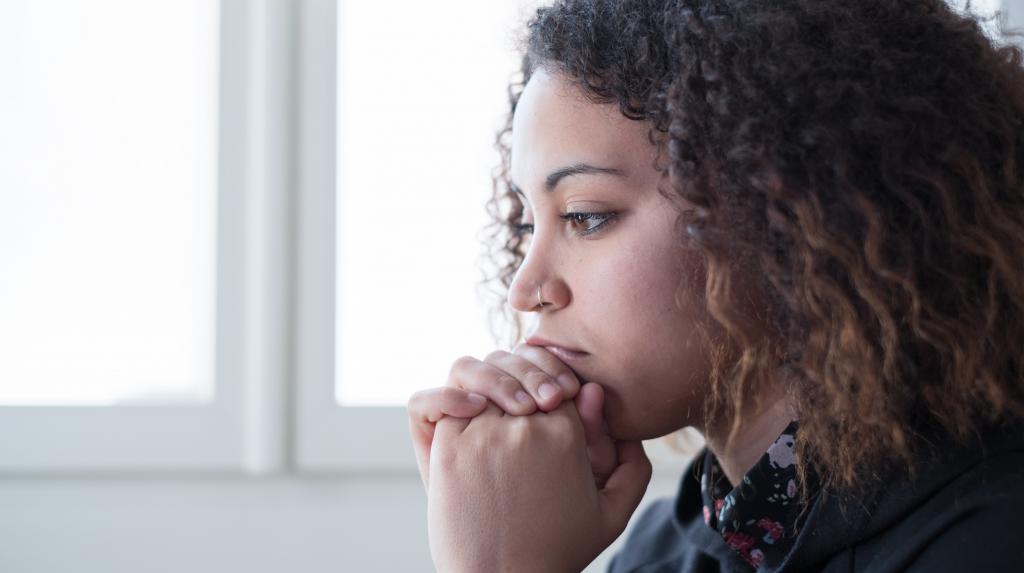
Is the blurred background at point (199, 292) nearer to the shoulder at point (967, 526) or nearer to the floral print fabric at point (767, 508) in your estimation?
the floral print fabric at point (767, 508)

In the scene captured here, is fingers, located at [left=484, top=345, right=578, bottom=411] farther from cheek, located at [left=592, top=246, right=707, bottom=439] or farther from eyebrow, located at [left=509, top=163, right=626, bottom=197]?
A: eyebrow, located at [left=509, top=163, right=626, bottom=197]

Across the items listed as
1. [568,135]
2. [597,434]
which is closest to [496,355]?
[597,434]

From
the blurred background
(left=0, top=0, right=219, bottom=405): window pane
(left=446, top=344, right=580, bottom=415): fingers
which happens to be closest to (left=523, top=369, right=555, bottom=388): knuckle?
(left=446, top=344, right=580, bottom=415): fingers

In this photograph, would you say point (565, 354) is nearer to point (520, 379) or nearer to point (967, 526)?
point (520, 379)

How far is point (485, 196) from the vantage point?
155cm

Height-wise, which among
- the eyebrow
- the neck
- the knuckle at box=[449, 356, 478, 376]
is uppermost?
the eyebrow

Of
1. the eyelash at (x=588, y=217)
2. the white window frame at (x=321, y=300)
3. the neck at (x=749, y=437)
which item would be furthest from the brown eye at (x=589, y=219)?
the white window frame at (x=321, y=300)

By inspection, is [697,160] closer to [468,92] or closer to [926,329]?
[926,329]

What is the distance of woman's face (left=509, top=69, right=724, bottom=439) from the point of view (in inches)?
32.2

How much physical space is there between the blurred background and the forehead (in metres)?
0.56

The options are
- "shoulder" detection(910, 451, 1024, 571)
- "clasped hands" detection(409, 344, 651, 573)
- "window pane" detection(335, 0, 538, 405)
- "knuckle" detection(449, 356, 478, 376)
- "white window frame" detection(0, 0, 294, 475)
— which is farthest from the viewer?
"window pane" detection(335, 0, 538, 405)

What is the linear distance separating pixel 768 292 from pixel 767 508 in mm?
208

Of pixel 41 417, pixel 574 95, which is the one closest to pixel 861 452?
pixel 574 95

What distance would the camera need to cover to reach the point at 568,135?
848 millimetres
